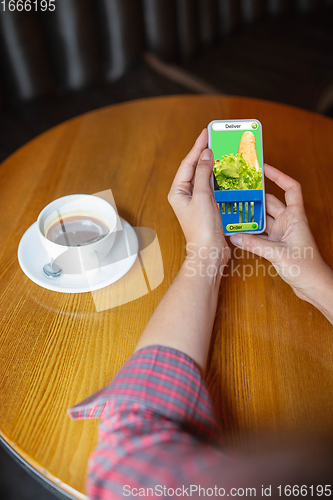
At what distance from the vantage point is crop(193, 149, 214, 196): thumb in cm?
70

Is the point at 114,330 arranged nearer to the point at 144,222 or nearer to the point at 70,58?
the point at 144,222

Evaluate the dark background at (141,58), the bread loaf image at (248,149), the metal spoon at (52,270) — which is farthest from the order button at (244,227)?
the dark background at (141,58)

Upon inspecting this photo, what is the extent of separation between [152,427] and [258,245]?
39 centimetres

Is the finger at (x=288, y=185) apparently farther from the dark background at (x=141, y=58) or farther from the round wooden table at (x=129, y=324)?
the dark background at (x=141, y=58)

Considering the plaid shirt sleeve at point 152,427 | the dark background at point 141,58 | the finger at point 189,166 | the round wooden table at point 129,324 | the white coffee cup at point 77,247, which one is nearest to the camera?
the plaid shirt sleeve at point 152,427

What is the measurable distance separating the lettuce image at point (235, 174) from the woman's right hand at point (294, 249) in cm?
6

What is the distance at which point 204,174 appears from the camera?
71 cm

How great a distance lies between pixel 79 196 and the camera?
0.74m

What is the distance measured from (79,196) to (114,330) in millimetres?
270

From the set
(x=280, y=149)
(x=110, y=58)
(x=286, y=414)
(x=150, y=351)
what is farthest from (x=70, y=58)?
(x=286, y=414)

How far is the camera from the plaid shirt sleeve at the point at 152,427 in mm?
412

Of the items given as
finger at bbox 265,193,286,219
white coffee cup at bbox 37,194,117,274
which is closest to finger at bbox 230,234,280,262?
finger at bbox 265,193,286,219

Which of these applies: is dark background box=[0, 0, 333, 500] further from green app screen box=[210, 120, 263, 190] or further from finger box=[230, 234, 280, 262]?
finger box=[230, 234, 280, 262]

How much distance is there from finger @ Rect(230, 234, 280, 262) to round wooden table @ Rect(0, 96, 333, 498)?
31 millimetres
